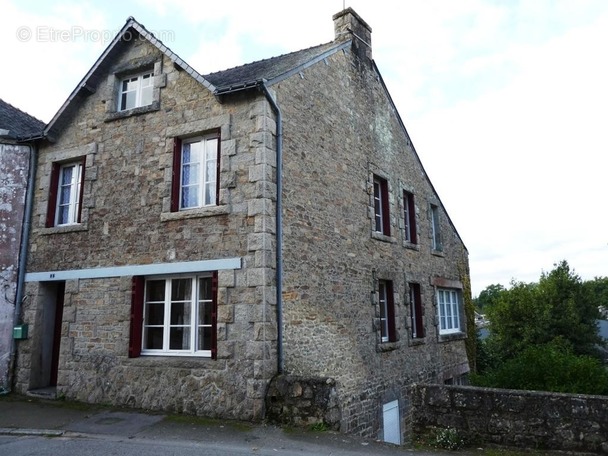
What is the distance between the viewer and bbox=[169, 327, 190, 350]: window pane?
7797 mm

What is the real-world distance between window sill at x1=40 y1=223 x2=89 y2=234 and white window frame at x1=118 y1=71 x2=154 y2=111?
244 cm

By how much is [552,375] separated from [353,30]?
8697 millimetres

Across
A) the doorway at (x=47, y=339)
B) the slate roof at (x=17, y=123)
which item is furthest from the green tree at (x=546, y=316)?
the slate roof at (x=17, y=123)

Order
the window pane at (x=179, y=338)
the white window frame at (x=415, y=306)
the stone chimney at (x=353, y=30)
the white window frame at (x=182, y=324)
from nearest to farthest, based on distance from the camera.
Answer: the white window frame at (x=182, y=324)
the window pane at (x=179, y=338)
the stone chimney at (x=353, y=30)
the white window frame at (x=415, y=306)

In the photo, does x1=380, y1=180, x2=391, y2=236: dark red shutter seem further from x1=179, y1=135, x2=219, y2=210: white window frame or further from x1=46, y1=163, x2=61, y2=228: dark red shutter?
x1=46, y1=163, x2=61, y2=228: dark red shutter

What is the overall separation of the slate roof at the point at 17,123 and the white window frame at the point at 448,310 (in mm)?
10972

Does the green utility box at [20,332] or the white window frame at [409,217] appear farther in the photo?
the white window frame at [409,217]

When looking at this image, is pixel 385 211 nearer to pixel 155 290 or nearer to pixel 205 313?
pixel 205 313

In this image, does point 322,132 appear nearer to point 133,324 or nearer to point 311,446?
point 133,324

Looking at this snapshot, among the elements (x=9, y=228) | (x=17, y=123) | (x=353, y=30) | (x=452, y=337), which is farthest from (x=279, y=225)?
(x=452, y=337)

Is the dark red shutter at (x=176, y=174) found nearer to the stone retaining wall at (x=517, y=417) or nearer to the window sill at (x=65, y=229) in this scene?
the window sill at (x=65, y=229)

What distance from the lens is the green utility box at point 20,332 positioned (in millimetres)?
9109

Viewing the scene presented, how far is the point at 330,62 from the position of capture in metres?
10.2

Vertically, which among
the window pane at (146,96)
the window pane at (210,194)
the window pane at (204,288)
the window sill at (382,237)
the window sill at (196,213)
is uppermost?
the window pane at (146,96)
